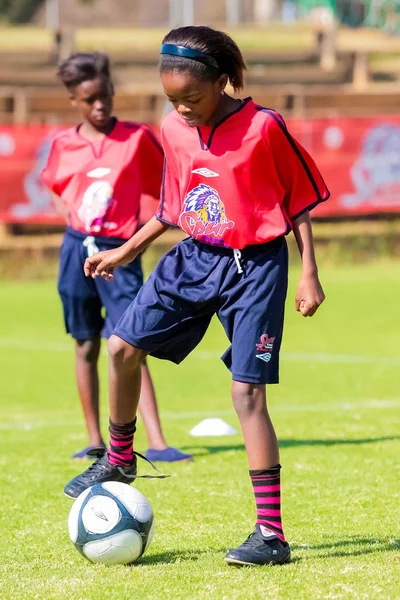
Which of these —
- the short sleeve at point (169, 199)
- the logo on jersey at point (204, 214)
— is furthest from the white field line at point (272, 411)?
the logo on jersey at point (204, 214)

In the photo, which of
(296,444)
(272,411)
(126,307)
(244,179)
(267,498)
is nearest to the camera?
(267,498)

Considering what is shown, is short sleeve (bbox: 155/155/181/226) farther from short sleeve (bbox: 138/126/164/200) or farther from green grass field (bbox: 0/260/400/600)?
short sleeve (bbox: 138/126/164/200)

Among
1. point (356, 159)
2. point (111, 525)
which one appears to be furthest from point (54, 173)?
point (356, 159)

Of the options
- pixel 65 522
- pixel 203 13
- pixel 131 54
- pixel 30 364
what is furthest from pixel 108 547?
pixel 203 13

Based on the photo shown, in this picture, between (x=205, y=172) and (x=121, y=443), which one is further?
(x=121, y=443)

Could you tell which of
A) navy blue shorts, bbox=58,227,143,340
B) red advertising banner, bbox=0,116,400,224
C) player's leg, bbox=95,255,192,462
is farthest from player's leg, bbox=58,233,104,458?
red advertising banner, bbox=0,116,400,224

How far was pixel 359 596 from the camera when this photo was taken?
3949mm

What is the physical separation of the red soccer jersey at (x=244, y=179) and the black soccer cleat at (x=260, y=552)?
3.64 feet

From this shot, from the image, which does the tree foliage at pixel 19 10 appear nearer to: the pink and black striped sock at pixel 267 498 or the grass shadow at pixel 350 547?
the grass shadow at pixel 350 547

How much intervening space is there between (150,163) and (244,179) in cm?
245

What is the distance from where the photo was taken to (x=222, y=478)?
6434mm

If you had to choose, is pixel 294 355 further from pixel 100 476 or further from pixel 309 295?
pixel 309 295

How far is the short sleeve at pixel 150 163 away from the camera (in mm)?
6977

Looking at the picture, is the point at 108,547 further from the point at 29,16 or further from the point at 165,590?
the point at 29,16
